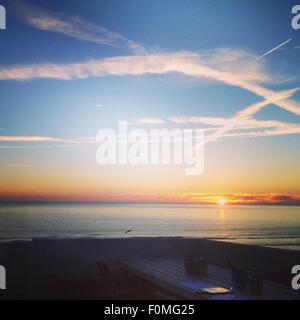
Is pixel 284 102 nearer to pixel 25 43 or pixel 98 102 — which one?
pixel 98 102

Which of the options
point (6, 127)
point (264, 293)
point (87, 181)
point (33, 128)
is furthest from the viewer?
point (87, 181)

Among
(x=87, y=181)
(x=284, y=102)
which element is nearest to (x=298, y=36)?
(x=284, y=102)

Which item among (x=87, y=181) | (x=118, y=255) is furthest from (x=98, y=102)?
(x=87, y=181)

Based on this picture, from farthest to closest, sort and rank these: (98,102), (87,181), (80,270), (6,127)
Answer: (87,181) → (6,127) → (98,102) → (80,270)

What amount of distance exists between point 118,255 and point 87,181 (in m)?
12.6

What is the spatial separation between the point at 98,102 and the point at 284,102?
350cm

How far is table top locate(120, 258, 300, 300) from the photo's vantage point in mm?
2926

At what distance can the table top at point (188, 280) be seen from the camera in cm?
293

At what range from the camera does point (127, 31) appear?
18.9 ft

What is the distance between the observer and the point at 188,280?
11.5 ft
